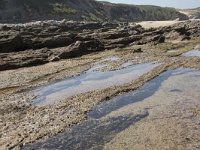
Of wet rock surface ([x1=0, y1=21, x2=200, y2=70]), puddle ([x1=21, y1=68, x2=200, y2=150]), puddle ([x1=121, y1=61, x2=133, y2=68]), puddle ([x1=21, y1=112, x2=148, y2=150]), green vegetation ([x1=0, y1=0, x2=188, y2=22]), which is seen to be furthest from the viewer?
green vegetation ([x1=0, y1=0, x2=188, y2=22])

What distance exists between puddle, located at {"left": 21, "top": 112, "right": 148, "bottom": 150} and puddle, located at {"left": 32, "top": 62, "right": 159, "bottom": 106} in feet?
20.8

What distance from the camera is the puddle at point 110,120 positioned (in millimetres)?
17844

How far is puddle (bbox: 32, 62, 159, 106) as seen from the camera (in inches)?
1073

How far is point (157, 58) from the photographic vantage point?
41594 mm

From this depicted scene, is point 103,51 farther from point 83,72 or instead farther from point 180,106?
point 180,106

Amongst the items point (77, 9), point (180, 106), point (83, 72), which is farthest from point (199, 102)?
point (77, 9)

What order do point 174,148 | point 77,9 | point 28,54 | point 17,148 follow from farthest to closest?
point 77,9
point 28,54
point 17,148
point 174,148

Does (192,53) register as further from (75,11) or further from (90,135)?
(75,11)

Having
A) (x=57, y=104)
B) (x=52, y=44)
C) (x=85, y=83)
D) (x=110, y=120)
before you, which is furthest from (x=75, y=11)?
(x=110, y=120)

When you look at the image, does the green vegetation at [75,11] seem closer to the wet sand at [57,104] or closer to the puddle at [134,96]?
the wet sand at [57,104]

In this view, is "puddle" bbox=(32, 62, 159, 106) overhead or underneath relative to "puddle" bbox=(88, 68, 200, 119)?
underneath

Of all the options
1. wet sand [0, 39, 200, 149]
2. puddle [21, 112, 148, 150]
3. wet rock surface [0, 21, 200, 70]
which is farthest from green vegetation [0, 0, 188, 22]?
puddle [21, 112, 148, 150]

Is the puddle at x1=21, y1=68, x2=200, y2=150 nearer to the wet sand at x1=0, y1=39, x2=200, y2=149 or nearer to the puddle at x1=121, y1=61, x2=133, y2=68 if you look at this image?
the wet sand at x1=0, y1=39, x2=200, y2=149

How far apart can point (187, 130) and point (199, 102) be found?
16.3ft
